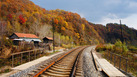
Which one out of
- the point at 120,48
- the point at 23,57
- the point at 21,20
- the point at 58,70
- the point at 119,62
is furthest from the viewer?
the point at 21,20

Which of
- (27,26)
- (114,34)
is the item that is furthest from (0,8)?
(114,34)

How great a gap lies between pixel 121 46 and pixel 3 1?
263 feet

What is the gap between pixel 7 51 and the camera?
13.6 metres

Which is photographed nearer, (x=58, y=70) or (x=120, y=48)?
(x=58, y=70)

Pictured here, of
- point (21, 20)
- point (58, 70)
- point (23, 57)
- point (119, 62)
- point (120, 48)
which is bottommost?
point (23, 57)

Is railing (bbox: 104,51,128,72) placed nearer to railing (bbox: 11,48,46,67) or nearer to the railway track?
the railway track

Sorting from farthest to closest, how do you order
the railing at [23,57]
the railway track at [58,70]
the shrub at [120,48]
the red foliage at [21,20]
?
the red foliage at [21,20] < the shrub at [120,48] < the railing at [23,57] < the railway track at [58,70]

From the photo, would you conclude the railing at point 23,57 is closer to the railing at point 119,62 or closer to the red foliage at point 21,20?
the railing at point 119,62

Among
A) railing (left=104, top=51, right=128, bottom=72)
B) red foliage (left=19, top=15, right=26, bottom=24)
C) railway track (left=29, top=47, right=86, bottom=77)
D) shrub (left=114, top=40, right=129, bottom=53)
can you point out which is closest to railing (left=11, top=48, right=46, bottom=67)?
railway track (left=29, top=47, right=86, bottom=77)

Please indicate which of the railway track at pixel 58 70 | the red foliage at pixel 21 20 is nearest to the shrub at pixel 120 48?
the railway track at pixel 58 70

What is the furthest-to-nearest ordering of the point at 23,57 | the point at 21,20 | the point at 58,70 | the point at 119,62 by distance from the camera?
the point at 21,20, the point at 23,57, the point at 119,62, the point at 58,70

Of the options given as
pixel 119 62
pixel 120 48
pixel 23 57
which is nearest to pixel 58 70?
pixel 119 62

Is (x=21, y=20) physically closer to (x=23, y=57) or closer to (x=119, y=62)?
(x=23, y=57)

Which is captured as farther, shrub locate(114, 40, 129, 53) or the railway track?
shrub locate(114, 40, 129, 53)
